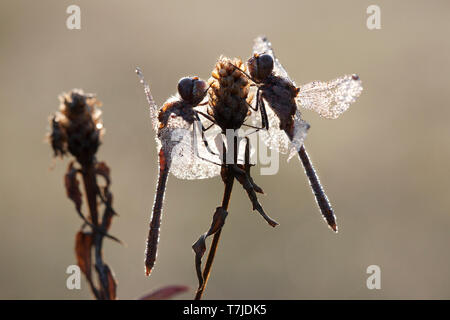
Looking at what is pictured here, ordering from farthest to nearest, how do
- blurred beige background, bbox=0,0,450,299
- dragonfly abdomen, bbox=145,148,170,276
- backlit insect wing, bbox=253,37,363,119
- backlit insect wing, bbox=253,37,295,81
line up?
blurred beige background, bbox=0,0,450,299 < backlit insect wing, bbox=253,37,363,119 < backlit insect wing, bbox=253,37,295,81 < dragonfly abdomen, bbox=145,148,170,276

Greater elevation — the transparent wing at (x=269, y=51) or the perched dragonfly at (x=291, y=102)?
the transparent wing at (x=269, y=51)

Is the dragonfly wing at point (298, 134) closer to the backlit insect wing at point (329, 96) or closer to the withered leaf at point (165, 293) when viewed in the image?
the backlit insect wing at point (329, 96)

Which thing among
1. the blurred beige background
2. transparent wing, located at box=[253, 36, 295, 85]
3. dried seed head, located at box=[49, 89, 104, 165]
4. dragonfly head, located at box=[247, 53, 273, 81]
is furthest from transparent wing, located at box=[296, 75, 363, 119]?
the blurred beige background

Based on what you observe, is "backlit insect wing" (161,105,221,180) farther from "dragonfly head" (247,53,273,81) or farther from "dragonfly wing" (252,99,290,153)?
"dragonfly head" (247,53,273,81)

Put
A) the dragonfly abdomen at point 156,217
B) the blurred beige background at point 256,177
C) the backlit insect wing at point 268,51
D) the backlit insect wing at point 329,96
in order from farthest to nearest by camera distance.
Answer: the blurred beige background at point 256,177, the backlit insect wing at point 329,96, the backlit insect wing at point 268,51, the dragonfly abdomen at point 156,217

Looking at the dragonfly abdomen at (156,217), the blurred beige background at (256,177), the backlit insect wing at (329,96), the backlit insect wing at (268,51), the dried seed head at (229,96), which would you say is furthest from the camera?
the blurred beige background at (256,177)

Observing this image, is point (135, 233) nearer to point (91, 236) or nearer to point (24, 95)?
point (24, 95)

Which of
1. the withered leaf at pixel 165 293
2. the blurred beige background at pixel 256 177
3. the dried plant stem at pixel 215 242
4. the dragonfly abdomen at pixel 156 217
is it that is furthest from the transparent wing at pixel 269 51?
the blurred beige background at pixel 256 177
